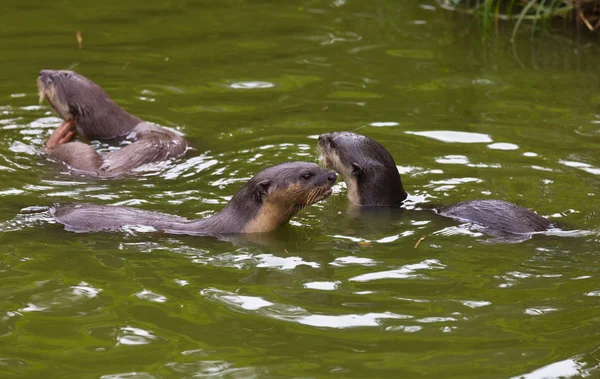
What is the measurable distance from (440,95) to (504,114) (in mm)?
707

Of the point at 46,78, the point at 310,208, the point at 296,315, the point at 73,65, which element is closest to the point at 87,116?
the point at 46,78

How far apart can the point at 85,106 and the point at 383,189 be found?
2671mm

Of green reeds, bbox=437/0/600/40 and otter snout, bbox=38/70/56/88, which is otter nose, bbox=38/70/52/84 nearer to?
otter snout, bbox=38/70/56/88

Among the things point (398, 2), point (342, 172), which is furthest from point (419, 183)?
point (398, 2)

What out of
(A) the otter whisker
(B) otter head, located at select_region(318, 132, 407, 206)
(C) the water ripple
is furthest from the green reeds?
(C) the water ripple

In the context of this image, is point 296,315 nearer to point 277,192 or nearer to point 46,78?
point 277,192

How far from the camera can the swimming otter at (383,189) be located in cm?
569

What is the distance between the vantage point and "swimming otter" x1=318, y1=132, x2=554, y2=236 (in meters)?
5.69

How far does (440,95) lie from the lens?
28.0 feet

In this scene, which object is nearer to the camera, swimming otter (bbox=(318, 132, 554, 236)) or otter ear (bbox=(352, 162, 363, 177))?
swimming otter (bbox=(318, 132, 554, 236))

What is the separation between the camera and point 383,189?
6.39 m

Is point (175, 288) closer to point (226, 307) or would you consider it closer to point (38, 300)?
point (226, 307)

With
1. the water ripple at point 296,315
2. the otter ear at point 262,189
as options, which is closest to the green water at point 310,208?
the water ripple at point 296,315

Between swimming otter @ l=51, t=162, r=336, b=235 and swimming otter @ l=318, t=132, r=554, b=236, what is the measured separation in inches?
25.2
